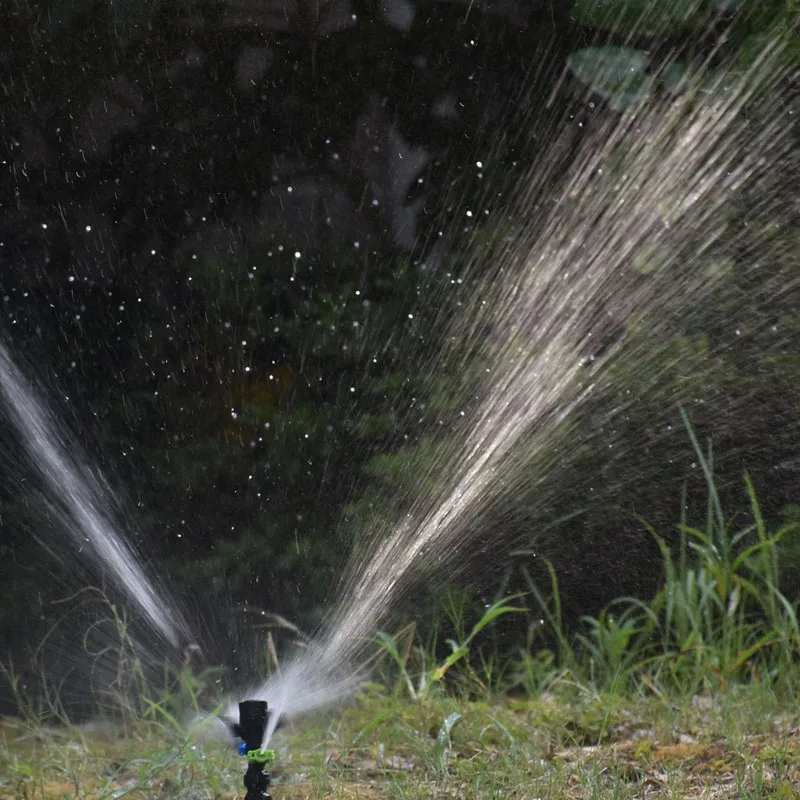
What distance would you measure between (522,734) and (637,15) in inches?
65.6

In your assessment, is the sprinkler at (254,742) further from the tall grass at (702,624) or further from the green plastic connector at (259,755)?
the tall grass at (702,624)

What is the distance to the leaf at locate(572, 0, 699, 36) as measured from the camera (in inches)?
A: 112

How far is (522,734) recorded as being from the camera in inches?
97.3

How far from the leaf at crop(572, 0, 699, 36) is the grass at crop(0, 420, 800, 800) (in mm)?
1089

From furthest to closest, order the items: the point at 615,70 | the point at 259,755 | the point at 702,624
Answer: the point at 702,624
the point at 615,70
the point at 259,755

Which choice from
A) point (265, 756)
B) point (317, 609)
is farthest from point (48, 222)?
point (265, 756)

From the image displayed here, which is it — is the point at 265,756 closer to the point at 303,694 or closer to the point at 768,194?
the point at 303,694

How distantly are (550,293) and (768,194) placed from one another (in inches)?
25.2

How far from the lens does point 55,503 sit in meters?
3.47

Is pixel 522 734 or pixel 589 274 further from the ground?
pixel 589 274

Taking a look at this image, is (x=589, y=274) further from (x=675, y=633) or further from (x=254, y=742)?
(x=254, y=742)

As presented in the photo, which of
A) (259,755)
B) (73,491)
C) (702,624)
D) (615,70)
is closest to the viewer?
(259,755)

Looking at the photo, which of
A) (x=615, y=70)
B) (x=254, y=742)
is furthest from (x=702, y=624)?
(x=254, y=742)

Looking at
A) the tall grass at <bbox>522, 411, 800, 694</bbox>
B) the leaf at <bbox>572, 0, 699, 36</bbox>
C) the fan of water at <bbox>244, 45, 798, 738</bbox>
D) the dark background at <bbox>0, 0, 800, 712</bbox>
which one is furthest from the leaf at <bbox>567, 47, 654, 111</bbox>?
the tall grass at <bbox>522, 411, 800, 694</bbox>
